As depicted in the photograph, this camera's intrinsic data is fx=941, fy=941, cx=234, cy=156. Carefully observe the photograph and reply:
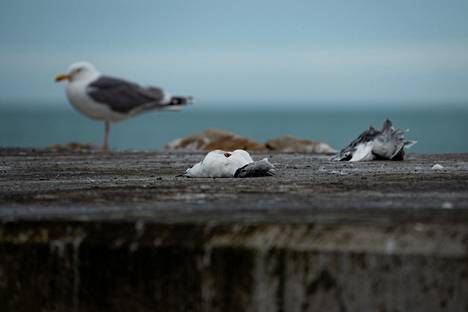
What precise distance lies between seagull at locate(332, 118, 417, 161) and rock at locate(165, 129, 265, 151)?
13.5 feet

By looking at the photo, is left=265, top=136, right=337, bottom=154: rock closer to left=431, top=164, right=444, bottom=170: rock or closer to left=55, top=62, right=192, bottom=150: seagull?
left=55, top=62, right=192, bottom=150: seagull

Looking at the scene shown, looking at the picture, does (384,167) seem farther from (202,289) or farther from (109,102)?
(109,102)

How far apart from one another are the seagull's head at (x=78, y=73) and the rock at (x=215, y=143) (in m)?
1.94

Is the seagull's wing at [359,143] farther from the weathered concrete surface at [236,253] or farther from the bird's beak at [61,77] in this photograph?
the bird's beak at [61,77]

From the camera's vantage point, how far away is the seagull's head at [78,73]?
1403 cm

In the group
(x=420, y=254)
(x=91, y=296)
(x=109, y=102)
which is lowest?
(x=91, y=296)

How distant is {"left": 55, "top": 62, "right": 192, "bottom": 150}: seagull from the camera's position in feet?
44.1

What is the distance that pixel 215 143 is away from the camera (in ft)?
37.2

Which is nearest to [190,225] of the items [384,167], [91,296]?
[91,296]

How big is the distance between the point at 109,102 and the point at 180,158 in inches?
242

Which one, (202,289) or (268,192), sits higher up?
(268,192)

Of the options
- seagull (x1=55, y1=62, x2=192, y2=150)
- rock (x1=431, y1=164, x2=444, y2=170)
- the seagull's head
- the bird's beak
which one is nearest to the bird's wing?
seagull (x1=55, y1=62, x2=192, y2=150)

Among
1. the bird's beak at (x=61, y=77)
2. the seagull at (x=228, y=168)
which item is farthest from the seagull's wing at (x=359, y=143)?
the bird's beak at (x=61, y=77)

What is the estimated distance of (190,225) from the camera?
2885 millimetres
